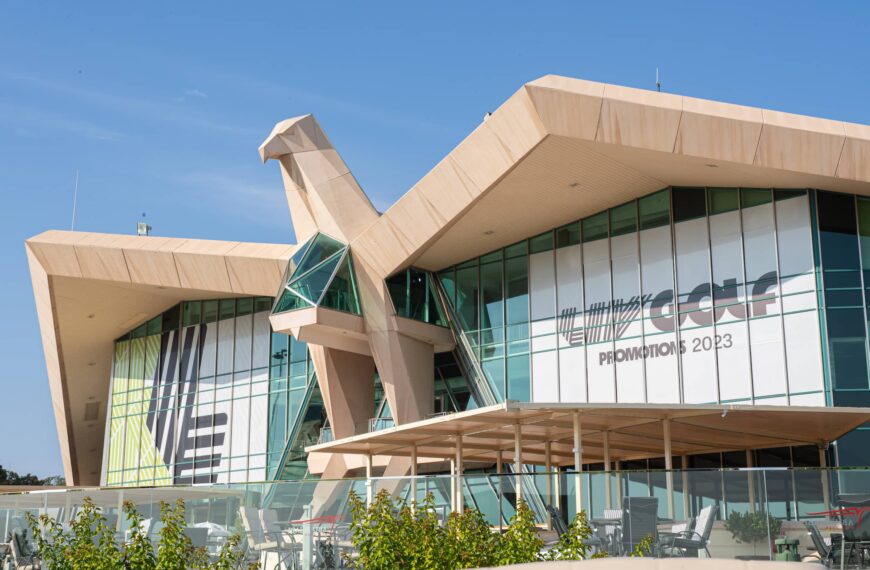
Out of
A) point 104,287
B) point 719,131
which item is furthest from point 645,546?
point 104,287

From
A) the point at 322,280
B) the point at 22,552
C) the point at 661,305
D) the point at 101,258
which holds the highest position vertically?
the point at 101,258

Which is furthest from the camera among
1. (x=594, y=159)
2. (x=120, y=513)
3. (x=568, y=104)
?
(x=594, y=159)

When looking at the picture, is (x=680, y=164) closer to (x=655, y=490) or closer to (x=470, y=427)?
(x=470, y=427)

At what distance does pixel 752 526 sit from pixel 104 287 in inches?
1217

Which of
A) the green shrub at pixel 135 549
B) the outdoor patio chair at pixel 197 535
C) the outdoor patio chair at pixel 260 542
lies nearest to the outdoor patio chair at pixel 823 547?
the outdoor patio chair at pixel 260 542

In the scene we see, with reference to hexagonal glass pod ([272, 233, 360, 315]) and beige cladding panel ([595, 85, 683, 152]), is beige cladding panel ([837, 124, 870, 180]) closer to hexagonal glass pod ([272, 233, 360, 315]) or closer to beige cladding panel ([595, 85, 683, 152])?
beige cladding panel ([595, 85, 683, 152])

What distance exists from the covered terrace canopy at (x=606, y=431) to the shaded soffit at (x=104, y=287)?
10.8m

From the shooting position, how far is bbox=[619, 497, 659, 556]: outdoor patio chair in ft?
40.3

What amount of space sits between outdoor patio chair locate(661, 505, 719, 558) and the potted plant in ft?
0.86

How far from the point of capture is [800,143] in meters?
23.5

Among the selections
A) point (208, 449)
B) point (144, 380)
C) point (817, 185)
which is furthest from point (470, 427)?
point (144, 380)

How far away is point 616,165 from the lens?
26438 mm

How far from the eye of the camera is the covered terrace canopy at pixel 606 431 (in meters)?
19.6

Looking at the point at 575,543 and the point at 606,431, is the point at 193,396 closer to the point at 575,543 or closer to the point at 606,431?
the point at 606,431
